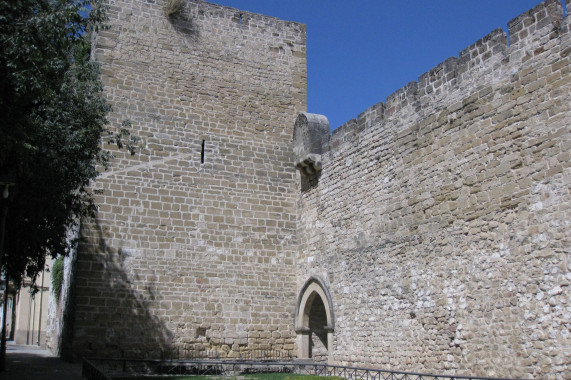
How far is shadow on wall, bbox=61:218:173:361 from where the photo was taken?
11.5m

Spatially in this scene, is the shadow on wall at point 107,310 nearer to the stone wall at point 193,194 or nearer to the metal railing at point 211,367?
the stone wall at point 193,194

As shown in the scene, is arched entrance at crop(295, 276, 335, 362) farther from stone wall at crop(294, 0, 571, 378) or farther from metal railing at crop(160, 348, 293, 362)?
stone wall at crop(294, 0, 571, 378)

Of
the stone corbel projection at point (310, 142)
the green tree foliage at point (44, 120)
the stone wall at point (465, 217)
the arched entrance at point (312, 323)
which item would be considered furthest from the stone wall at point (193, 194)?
the stone wall at point (465, 217)

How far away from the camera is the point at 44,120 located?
991cm

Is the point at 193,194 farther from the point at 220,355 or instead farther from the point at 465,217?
the point at 465,217

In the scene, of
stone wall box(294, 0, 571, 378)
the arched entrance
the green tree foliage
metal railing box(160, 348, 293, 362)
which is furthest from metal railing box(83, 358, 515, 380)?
the green tree foliage

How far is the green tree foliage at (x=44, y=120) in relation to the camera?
320 inches

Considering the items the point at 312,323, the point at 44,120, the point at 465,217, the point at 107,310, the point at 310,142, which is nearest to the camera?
the point at 465,217

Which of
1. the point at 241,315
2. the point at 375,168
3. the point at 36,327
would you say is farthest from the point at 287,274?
the point at 36,327

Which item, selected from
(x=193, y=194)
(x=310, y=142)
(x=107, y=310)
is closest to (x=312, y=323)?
(x=193, y=194)

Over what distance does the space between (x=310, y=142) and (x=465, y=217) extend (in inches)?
197

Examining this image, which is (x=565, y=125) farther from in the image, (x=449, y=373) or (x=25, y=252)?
(x=25, y=252)

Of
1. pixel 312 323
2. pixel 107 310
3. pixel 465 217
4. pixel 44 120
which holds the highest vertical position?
pixel 44 120

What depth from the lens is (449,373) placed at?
876cm
